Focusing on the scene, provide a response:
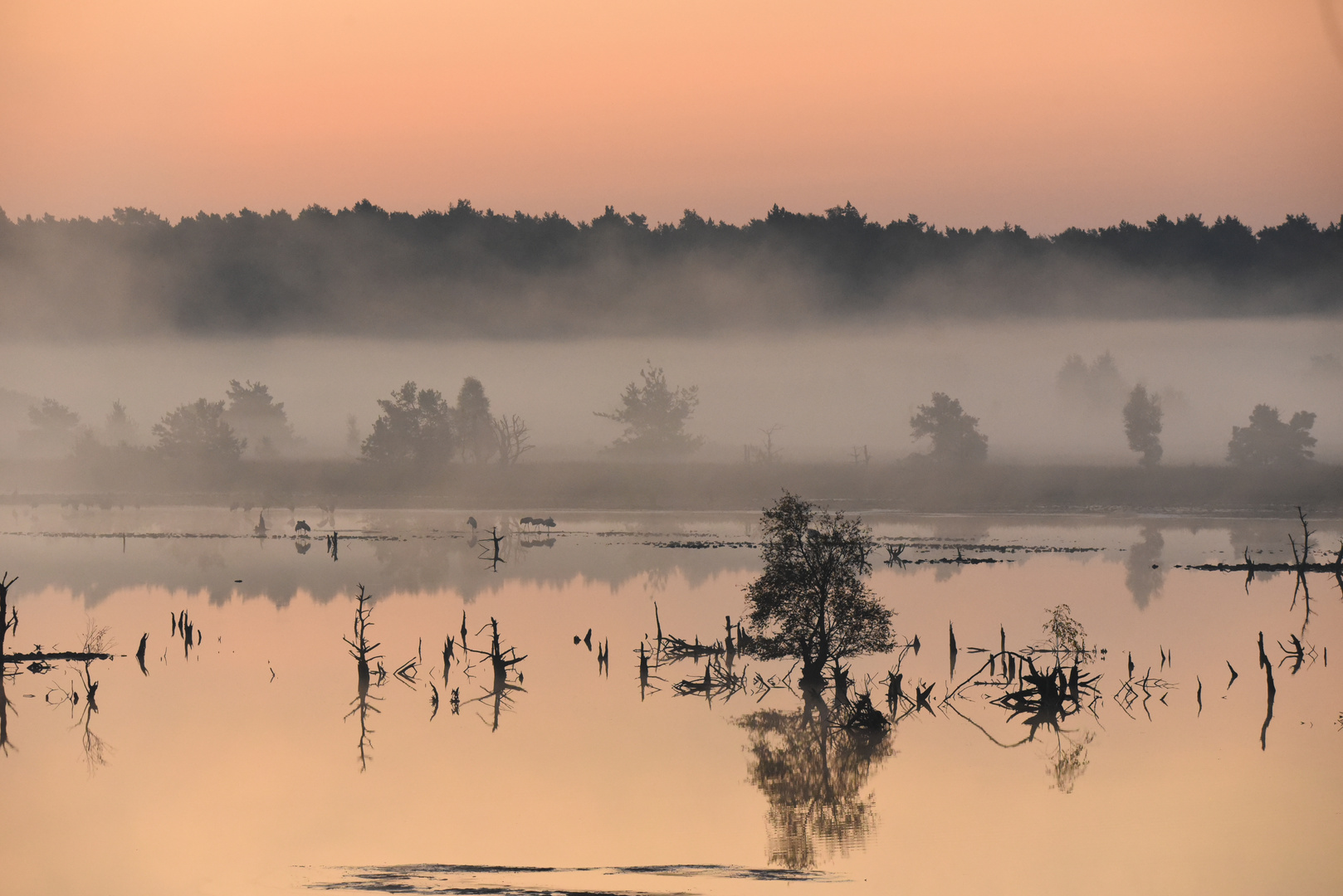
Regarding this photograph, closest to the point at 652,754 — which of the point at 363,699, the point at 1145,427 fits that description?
the point at 363,699

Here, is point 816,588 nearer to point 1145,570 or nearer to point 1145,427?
point 1145,570

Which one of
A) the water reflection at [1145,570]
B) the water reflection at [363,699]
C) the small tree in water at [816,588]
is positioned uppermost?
the small tree in water at [816,588]

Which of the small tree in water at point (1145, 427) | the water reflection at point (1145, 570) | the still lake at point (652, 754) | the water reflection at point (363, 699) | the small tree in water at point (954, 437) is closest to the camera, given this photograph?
the still lake at point (652, 754)

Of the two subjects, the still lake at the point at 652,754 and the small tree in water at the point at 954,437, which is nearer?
the still lake at the point at 652,754

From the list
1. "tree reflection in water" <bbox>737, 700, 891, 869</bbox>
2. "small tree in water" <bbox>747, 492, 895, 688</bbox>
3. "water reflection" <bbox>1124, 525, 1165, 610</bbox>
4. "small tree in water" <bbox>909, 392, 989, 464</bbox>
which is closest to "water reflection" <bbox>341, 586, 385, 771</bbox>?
"tree reflection in water" <bbox>737, 700, 891, 869</bbox>

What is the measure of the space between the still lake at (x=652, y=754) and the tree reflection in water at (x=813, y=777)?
0.43 feet

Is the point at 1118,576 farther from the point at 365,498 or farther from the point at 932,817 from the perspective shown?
the point at 365,498

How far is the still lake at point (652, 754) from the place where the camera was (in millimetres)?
34031

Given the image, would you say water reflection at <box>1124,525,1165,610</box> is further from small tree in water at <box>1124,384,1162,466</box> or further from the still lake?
small tree in water at <box>1124,384,1162,466</box>

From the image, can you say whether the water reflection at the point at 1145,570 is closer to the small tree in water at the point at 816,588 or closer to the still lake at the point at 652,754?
the still lake at the point at 652,754

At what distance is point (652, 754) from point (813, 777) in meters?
5.27

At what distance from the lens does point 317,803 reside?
3897 cm

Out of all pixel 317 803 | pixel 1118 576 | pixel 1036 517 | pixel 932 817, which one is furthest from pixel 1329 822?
pixel 1036 517

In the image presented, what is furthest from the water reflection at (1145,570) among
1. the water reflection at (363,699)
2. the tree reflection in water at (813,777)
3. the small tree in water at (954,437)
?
the small tree in water at (954,437)
